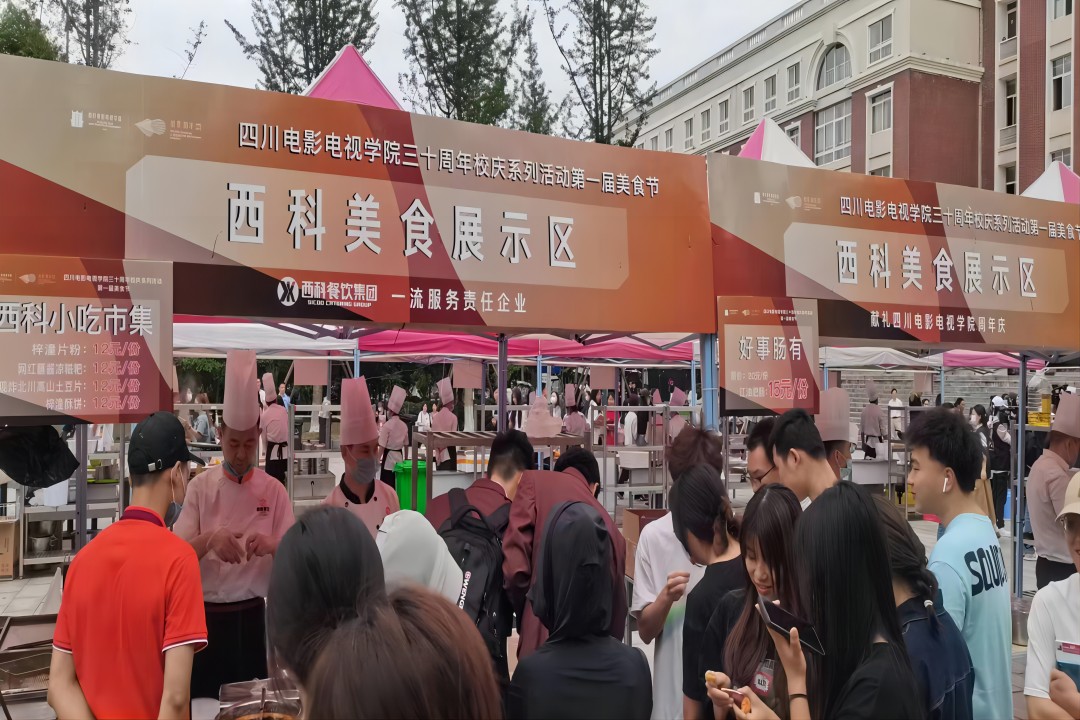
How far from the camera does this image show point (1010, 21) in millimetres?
27719

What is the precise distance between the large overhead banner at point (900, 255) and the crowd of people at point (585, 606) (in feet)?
4.80

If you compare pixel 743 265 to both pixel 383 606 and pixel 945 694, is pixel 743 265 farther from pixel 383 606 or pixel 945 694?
pixel 383 606

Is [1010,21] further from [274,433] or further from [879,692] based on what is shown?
[879,692]

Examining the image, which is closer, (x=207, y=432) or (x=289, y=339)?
(x=289, y=339)

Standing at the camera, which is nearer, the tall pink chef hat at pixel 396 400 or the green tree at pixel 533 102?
the tall pink chef hat at pixel 396 400

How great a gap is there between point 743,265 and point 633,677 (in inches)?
109

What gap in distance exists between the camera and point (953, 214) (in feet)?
15.5

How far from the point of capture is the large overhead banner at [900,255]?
4.16 metres

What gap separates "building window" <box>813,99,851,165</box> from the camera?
99.9ft

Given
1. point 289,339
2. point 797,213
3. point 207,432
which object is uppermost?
point 797,213

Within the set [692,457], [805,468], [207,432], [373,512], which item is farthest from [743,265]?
[207,432]

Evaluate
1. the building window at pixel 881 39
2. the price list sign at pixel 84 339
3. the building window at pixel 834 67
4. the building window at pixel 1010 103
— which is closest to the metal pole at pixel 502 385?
the price list sign at pixel 84 339

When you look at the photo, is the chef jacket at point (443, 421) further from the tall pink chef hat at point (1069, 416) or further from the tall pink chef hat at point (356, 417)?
the tall pink chef hat at point (1069, 416)

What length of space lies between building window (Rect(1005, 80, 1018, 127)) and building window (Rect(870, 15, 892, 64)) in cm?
450
